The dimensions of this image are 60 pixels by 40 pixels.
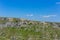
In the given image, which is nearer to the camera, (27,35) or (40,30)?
(27,35)

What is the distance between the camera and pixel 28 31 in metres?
17.5

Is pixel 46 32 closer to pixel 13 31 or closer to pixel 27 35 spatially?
pixel 27 35

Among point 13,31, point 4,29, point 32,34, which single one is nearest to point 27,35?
point 32,34

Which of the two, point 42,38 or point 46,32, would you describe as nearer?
point 42,38

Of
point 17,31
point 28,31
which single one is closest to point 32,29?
point 28,31

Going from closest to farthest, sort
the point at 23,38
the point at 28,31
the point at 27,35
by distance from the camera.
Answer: the point at 23,38, the point at 27,35, the point at 28,31

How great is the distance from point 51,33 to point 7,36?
4561 mm

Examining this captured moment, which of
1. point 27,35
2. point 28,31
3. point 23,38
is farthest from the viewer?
point 28,31

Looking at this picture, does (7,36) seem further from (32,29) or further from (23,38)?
(32,29)

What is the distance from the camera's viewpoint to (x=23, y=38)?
15.1m

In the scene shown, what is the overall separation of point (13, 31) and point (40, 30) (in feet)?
9.68

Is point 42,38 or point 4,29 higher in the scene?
point 4,29

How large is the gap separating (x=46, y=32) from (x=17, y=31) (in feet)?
9.94

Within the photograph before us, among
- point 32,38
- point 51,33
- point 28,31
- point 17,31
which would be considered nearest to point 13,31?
point 17,31
